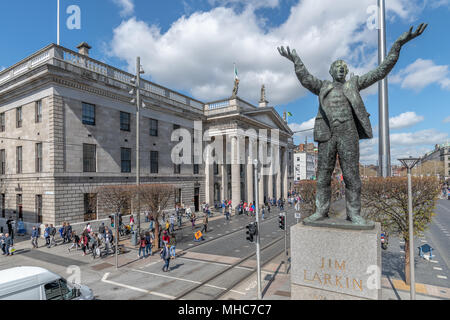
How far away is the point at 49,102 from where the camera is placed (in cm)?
2222

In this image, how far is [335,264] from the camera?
605 centimetres

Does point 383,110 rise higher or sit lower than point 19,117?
lower

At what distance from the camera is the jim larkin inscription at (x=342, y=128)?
6.60 metres

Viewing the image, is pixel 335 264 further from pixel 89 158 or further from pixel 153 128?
pixel 153 128

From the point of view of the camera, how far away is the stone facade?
22.1m

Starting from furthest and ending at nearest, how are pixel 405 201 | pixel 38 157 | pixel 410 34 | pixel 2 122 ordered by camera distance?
pixel 2 122, pixel 38 157, pixel 405 201, pixel 410 34

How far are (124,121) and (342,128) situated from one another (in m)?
26.1

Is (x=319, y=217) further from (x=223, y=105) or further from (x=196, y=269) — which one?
(x=223, y=105)

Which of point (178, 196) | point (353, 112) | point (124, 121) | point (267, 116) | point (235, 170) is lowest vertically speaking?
point (178, 196)

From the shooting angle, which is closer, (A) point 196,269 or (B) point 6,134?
(A) point 196,269

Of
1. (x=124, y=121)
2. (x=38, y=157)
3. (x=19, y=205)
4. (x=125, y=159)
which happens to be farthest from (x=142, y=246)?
(x=19, y=205)

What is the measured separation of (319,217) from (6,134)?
106ft

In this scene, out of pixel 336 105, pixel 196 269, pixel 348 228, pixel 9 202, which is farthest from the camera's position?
pixel 9 202
